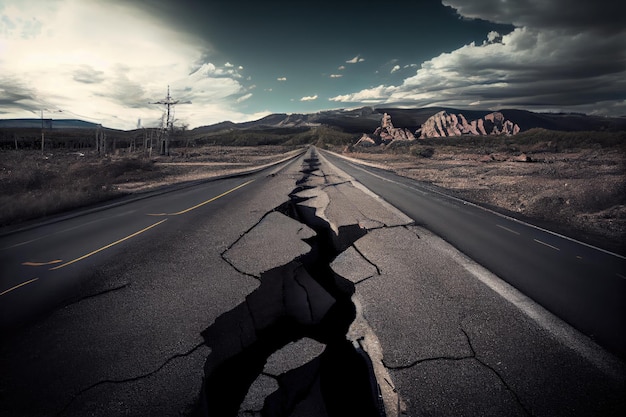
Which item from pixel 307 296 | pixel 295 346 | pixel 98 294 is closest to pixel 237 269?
pixel 307 296

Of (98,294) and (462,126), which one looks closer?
(98,294)

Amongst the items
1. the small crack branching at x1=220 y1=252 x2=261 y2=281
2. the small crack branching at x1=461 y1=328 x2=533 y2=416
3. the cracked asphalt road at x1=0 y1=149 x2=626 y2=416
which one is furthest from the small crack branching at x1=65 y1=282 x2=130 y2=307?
the small crack branching at x1=461 y1=328 x2=533 y2=416

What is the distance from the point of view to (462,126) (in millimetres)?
175375

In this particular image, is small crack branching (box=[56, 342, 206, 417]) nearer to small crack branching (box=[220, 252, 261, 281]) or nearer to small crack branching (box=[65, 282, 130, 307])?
small crack branching (box=[220, 252, 261, 281])

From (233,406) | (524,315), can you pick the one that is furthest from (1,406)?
(524,315)

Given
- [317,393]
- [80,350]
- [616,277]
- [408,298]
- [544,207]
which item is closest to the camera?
[317,393]

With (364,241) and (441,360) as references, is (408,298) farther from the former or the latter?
(364,241)

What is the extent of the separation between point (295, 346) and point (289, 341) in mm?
291

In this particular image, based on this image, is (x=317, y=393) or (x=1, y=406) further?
(x=317, y=393)

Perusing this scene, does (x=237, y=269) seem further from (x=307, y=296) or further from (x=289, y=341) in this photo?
(x=289, y=341)

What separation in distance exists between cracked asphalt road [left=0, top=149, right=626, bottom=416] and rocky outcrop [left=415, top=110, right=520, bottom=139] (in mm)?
183724

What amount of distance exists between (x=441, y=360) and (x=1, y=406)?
3.82m

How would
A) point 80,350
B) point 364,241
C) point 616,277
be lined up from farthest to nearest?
point 364,241
point 616,277
point 80,350

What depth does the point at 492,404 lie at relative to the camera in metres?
2.39
